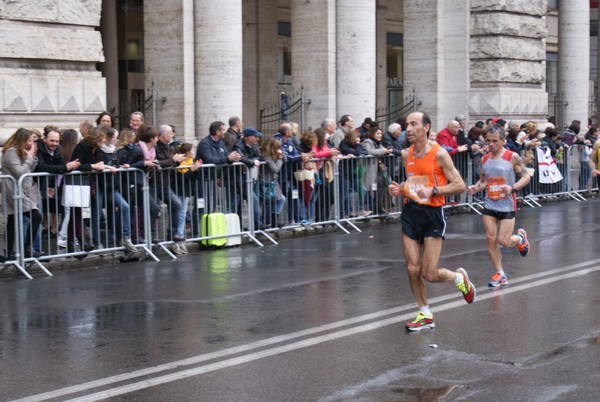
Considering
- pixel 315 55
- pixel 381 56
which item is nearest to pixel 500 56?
pixel 315 55

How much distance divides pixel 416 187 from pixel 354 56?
14554mm

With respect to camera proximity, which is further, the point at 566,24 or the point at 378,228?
the point at 566,24

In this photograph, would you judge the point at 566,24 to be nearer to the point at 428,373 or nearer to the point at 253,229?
the point at 253,229

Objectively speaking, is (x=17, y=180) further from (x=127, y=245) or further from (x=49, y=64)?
(x=49, y=64)

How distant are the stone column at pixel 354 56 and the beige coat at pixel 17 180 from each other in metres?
11.4

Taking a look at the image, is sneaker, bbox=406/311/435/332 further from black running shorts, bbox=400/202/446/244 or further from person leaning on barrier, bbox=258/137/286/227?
person leaning on barrier, bbox=258/137/286/227

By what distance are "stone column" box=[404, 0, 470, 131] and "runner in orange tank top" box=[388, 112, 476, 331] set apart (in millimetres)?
17587

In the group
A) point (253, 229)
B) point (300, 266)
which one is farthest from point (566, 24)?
point (300, 266)

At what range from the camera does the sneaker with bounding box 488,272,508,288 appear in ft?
40.6

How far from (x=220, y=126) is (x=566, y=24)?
19.6m

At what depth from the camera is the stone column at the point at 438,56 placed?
27.8 meters

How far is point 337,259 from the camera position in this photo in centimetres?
1507

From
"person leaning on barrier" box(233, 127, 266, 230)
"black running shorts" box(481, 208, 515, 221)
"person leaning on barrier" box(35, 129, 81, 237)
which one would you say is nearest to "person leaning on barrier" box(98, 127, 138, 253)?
"person leaning on barrier" box(35, 129, 81, 237)

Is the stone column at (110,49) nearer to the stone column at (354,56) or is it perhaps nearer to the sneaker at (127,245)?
the stone column at (354,56)
